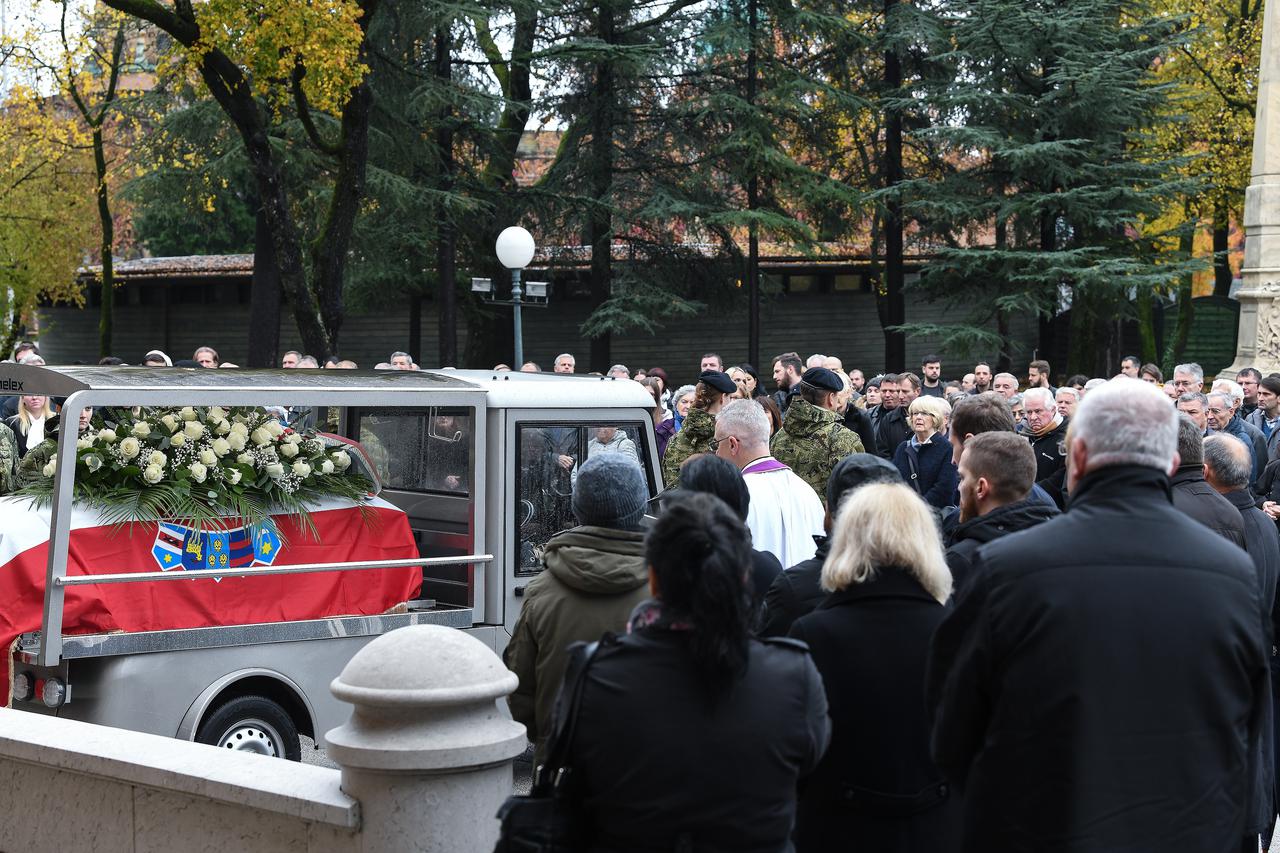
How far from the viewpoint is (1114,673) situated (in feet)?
10.6

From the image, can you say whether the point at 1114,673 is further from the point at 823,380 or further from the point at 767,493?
the point at 823,380

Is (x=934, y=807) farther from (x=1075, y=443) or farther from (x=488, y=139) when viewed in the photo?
(x=488, y=139)

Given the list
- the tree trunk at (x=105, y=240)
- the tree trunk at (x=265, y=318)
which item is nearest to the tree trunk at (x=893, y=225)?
the tree trunk at (x=265, y=318)

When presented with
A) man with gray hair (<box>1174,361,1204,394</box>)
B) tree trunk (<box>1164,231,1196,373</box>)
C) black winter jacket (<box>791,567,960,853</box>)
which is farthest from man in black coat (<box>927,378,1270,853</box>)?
tree trunk (<box>1164,231,1196,373</box>)

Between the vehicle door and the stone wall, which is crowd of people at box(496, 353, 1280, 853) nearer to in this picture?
the stone wall

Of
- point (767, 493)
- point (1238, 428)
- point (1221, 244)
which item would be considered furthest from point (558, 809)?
point (1221, 244)

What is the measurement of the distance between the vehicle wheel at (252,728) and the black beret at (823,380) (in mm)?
4152

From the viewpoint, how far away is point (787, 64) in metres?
28.2

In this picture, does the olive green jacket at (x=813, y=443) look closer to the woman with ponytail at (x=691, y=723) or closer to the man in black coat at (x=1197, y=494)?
the man in black coat at (x=1197, y=494)

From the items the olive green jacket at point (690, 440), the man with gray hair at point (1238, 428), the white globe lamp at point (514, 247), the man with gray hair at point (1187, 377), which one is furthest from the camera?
the white globe lamp at point (514, 247)

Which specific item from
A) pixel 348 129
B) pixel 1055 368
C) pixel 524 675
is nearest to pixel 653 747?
pixel 524 675

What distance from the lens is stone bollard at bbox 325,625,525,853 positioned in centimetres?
446

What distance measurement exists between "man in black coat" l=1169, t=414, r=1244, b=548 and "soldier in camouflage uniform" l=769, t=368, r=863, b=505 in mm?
3085

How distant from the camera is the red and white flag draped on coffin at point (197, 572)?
6.64 metres
